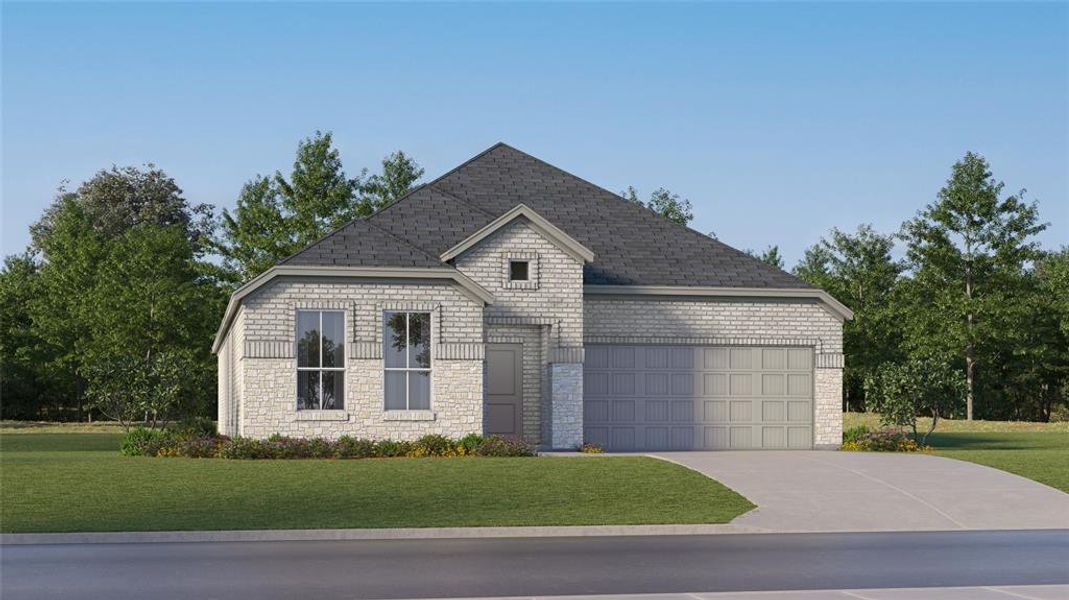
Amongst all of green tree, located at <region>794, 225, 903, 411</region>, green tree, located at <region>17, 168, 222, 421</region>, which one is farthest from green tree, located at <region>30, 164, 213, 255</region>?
green tree, located at <region>794, 225, 903, 411</region>

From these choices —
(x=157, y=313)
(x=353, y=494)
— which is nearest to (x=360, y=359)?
(x=353, y=494)

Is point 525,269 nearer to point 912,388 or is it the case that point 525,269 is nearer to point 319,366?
point 319,366

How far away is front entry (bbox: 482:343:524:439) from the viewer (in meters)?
31.7

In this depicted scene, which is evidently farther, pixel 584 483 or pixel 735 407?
pixel 735 407

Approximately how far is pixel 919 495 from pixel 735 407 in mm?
10567

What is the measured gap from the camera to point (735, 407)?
32938 mm

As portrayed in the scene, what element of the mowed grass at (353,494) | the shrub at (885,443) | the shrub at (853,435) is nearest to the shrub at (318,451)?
the mowed grass at (353,494)

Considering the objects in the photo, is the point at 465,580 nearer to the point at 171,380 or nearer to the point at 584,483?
the point at 584,483

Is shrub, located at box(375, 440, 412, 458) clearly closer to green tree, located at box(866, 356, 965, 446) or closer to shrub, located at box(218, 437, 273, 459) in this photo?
shrub, located at box(218, 437, 273, 459)

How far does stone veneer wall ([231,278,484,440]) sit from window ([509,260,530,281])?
73.9 inches

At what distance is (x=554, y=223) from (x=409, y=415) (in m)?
7.55

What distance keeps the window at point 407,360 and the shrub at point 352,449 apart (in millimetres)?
1430

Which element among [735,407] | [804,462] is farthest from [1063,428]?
[804,462]

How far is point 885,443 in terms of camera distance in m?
31.2
